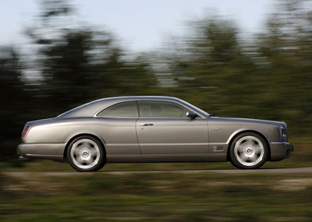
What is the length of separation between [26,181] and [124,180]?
5.20 ft

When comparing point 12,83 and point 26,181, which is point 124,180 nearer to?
point 26,181

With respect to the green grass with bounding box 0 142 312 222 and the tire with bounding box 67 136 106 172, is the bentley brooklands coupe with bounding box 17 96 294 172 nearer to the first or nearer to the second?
the tire with bounding box 67 136 106 172

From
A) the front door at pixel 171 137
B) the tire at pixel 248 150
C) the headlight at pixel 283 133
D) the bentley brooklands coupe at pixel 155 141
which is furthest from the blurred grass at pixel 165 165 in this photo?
the front door at pixel 171 137

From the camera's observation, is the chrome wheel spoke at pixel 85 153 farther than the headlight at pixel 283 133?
No

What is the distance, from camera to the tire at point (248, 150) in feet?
34.9

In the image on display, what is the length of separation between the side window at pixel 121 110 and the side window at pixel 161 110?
15 cm

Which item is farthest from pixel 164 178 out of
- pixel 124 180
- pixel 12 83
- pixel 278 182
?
pixel 12 83

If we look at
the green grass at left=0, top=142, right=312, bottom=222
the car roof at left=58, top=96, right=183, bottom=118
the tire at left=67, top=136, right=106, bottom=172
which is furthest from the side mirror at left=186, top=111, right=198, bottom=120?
the tire at left=67, top=136, right=106, bottom=172

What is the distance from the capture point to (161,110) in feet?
35.5

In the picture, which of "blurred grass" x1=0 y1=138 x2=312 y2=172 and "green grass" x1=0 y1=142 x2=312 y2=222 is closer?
"green grass" x1=0 y1=142 x2=312 y2=222

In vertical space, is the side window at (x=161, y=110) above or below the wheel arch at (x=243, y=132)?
above

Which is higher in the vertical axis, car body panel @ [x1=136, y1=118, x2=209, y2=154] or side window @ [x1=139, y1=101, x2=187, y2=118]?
side window @ [x1=139, y1=101, x2=187, y2=118]

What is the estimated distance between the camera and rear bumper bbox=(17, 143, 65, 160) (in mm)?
10641

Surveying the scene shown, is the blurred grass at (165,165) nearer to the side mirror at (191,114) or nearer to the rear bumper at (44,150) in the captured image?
the rear bumper at (44,150)
